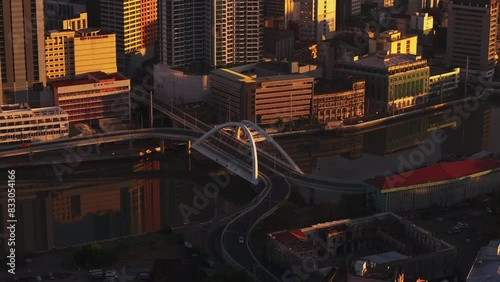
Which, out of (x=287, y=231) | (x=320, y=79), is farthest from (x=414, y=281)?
(x=320, y=79)

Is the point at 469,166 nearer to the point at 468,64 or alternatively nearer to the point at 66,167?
the point at 66,167

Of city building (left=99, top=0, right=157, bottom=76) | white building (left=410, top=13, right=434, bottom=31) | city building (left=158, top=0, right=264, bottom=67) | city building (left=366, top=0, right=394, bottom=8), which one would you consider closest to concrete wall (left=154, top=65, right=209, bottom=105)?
city building (left=158, top=0, right=264, bottom=67)

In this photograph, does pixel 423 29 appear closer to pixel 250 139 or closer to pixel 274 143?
pixel 274 143

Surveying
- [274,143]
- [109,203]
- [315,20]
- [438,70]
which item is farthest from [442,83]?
[109,203]

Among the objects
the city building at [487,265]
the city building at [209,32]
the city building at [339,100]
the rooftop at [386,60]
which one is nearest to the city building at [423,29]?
the rooftop at [386,60]

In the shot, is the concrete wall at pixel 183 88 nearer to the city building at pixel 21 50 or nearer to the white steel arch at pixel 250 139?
the city building at pixel 21 50

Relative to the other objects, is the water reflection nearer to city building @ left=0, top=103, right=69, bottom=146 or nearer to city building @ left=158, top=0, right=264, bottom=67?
city building @ left=0, top=103, right=69, bottom=146
